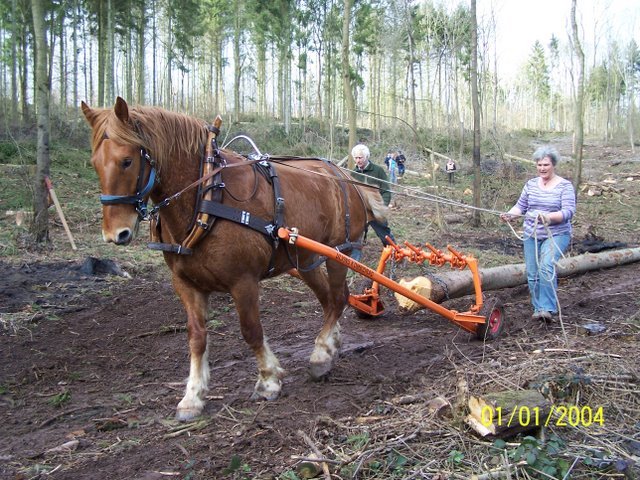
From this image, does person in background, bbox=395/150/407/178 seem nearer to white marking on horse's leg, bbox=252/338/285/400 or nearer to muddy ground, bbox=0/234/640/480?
muddy ground, bbox=0/234/640/480

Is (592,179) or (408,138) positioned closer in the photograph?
(592,179)

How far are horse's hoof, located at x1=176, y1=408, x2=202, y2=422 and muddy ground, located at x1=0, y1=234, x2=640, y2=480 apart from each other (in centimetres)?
7

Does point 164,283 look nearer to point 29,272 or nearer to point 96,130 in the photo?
point 29,272

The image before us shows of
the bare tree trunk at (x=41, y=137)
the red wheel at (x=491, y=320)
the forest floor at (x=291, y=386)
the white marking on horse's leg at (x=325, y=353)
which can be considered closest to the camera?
the forest floor at (x=291, y=386)

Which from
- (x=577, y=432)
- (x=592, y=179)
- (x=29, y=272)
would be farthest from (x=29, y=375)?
(x=592, y=179)

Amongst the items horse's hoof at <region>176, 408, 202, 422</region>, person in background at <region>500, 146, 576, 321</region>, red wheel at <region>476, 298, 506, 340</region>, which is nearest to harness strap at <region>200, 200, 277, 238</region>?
horse's hoof at <region>176, 408, 202, 422</region>

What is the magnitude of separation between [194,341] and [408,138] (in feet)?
88.5

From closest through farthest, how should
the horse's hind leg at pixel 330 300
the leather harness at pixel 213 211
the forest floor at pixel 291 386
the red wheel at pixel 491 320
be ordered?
the forest floor at pixel 291 386 < the leather harness at pixel 213 211 < the horse's hind leg at pixel 330 300 < the red wheel at pixel 491 320

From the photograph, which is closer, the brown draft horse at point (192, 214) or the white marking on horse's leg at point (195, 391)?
the brown draft horse at point (192, 214)

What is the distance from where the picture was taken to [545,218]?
16.7 ft

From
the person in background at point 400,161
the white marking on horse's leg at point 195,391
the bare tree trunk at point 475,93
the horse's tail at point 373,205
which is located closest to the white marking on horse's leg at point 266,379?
the white marking on horse's leg at point 195,391

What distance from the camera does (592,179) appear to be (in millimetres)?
24844

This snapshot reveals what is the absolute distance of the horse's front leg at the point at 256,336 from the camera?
362cm
